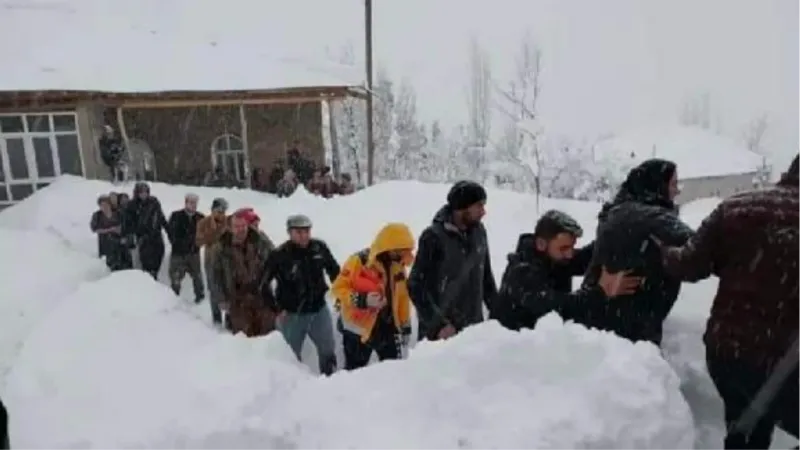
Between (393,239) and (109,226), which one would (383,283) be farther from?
(109,226)

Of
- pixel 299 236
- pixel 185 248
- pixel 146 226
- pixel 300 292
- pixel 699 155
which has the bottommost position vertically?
pixel 699 155

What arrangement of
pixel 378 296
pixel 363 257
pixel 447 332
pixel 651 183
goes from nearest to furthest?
pixel 651 183 → pixel 447 332 → pixel 378 296 → pixel 363 257

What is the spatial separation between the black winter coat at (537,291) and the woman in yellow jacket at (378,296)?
1.17 meters

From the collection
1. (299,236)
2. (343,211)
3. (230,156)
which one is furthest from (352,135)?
(299,236)

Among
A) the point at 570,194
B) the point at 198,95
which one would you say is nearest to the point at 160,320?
the point at 198,95

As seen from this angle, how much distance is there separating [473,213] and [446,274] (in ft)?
1.32

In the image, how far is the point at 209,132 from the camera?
18.9 m

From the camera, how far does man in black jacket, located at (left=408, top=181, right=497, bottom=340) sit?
4355 mm

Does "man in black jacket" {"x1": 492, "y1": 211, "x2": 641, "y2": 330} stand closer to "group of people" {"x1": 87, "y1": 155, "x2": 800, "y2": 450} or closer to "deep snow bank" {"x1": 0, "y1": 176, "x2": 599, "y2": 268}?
"group of people" {"x1": 87, "y1": 155, "x2": 800, "y2": 450}

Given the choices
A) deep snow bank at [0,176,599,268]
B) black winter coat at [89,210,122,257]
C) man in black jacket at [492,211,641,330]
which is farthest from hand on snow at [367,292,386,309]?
black winter coat at [89,210,122,257]

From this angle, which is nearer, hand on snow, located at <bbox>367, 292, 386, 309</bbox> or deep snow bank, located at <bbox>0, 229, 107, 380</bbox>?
hand on snow, located at <bbox>367, 292, 386, 309</bbox>

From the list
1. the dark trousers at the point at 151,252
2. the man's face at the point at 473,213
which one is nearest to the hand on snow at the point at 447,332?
the man's face at the point at 473,213

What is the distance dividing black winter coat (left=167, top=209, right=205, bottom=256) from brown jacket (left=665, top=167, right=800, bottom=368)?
7550 mm

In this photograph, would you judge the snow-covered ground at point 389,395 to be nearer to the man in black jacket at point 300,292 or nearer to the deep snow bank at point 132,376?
the deep snow bank at point 132,376
